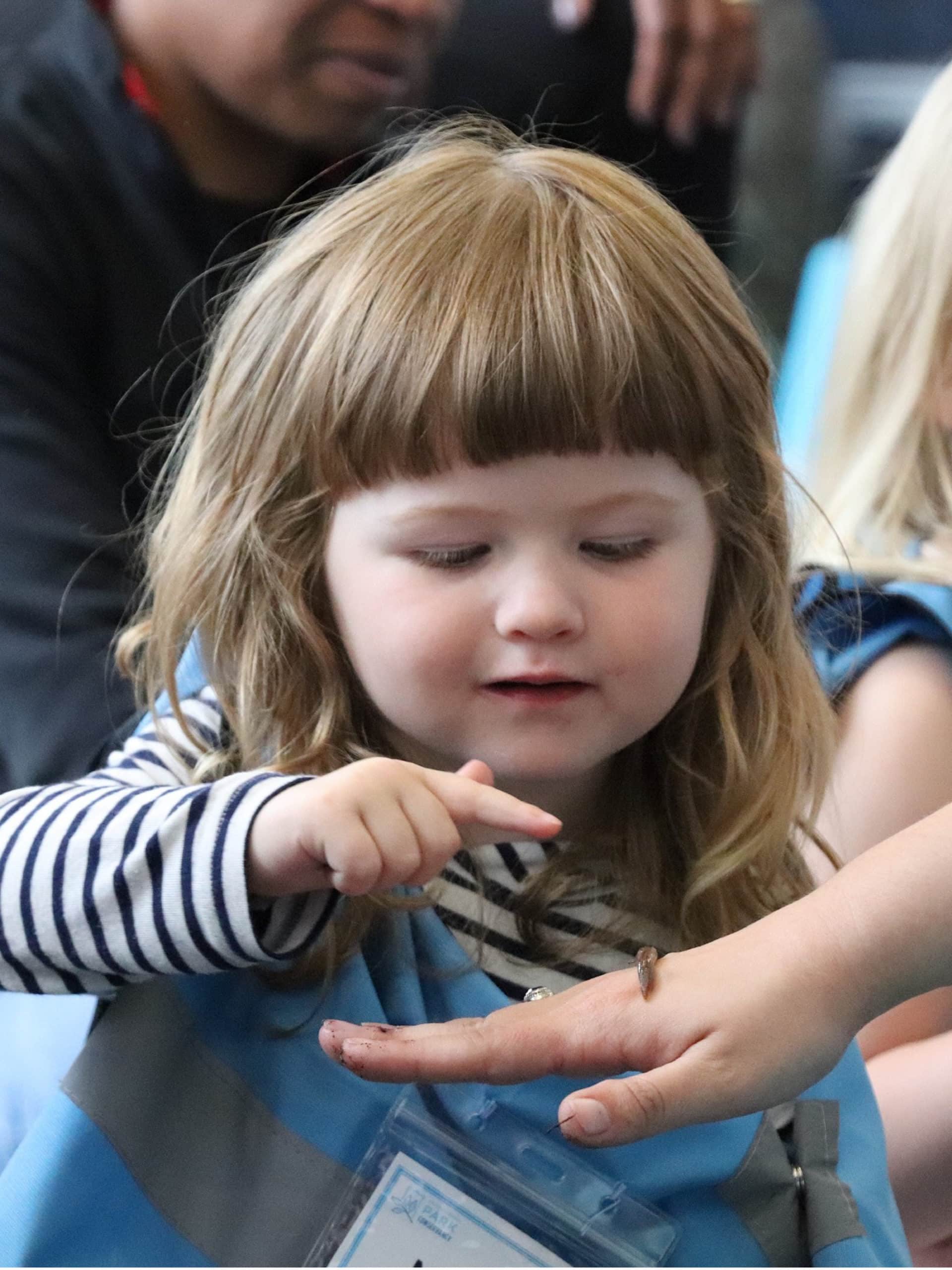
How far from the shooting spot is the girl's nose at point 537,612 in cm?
60

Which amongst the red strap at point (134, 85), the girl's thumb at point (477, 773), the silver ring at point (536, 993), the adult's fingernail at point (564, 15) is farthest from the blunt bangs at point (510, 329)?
the adult's fingernail at point (564, 15)

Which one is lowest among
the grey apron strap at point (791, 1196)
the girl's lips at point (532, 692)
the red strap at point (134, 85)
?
the grey apron strap at point (791, 1196)

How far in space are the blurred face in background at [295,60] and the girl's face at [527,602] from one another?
58 centimetres

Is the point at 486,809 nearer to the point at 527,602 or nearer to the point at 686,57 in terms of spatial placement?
the point at 527,602

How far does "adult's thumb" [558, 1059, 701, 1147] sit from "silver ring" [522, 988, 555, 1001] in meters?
0.10

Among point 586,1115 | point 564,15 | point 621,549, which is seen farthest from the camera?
point 564,15

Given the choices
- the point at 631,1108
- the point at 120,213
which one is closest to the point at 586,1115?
the point at 631,1108

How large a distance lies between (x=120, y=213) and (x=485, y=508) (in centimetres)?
64

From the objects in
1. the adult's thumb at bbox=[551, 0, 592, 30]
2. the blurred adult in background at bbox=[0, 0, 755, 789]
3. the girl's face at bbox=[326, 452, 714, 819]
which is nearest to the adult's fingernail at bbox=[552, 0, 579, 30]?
the adult's thumb at bbox=[551, 0, 592, 30]

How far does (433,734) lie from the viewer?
0.66 metres

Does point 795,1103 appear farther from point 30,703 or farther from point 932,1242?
point 30,703

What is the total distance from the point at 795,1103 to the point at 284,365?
43 cm

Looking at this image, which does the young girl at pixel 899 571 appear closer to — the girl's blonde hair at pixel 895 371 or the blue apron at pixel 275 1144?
the girl's blonde hair at pixel 895 371

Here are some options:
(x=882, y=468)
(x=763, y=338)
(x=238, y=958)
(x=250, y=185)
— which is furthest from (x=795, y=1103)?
(x=250, y=185)
